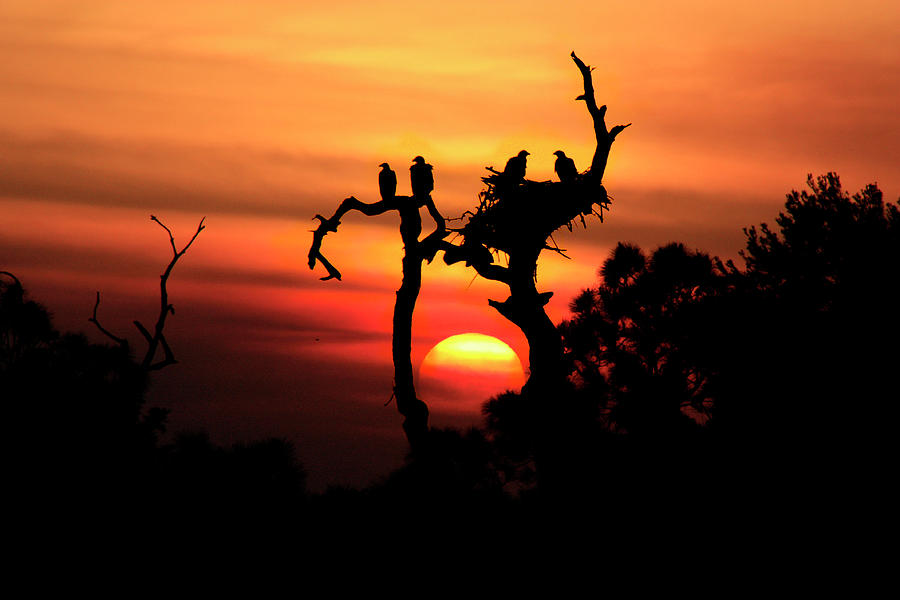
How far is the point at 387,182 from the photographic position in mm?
13359

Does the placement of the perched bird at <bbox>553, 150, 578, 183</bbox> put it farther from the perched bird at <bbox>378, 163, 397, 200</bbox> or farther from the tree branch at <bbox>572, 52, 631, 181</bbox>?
the perched bird at <bbox>378, 163, 397, 200</bbox>

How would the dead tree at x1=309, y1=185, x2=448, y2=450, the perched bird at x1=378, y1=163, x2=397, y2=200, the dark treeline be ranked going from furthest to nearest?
the perched bird at x1=378, y1=163, x2=397, y2=200, the dead tree at x1=309, y1=185, x2=448, y2=450, the dark treeline

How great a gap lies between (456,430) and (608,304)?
633 inches

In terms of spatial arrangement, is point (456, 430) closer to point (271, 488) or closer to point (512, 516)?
point (512, 516)

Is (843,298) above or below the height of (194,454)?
above

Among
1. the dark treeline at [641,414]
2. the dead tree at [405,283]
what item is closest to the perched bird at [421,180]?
the dead tree at [405,283]

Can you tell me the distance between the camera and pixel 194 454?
8.88m

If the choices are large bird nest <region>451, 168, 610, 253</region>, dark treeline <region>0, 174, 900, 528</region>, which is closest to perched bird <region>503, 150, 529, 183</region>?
large bird nest <region>451, 168, 610, 253</region>

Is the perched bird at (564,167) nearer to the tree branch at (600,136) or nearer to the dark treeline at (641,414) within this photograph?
the tree branch at (600,136)

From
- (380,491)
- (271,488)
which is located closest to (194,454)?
(271,488)

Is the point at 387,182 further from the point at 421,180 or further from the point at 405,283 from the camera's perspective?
the point at 405,283

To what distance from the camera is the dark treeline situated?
8.69 metres

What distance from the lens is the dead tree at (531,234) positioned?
13.5 m

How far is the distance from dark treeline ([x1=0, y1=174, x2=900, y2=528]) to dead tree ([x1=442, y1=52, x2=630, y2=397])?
32.0 inches
